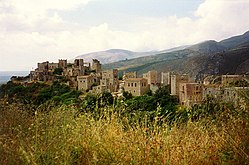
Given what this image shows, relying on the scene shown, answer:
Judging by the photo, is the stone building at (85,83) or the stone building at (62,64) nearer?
the stone building at (85,83)

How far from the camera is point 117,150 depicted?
317 cm

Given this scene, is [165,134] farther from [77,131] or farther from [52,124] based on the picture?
[52,124]

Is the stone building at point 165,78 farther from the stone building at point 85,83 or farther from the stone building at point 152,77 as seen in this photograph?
the stone building at point 85,83

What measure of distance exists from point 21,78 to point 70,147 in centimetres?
4238

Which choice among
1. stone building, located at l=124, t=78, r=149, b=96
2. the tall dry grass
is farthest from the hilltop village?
the tall dry grass

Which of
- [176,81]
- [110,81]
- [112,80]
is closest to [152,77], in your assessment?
[112,80]

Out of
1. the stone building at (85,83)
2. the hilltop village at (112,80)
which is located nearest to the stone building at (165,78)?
the hilltop village at (112,80)

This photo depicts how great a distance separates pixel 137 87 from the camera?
30594 mm

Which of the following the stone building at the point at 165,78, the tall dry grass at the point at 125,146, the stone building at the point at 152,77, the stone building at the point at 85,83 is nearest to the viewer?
the tall dry grass at the point at 125,146

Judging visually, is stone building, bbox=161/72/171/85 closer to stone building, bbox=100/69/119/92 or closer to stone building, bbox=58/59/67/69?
stone building, bbox=100/69/119/92

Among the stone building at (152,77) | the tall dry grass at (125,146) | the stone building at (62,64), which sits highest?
the stone building at (62,64)

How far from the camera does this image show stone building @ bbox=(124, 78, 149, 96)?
3055 cm

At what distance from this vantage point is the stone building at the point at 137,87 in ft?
100

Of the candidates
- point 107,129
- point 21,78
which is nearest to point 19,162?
point 107,129
